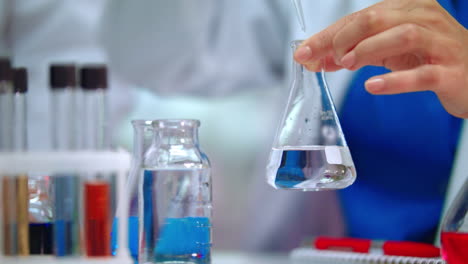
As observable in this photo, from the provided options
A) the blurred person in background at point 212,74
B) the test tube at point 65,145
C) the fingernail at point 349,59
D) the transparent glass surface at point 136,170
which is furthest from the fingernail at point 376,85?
the blurred person in background at point 212,74

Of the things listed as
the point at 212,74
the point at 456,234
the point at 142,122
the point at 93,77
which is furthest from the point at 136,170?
the point at 212,74

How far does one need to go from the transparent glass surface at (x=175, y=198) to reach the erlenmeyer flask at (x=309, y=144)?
111 mm

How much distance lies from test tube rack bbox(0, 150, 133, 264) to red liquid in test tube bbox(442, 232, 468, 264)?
0.43m

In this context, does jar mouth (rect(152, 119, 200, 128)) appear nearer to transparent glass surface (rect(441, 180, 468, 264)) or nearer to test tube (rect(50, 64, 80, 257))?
test tube (rect(50, 64, 80, 257))

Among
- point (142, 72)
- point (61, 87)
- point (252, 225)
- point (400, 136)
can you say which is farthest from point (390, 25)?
point (142, 72)

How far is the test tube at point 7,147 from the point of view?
0.78 m

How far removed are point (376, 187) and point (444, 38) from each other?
2.33ft

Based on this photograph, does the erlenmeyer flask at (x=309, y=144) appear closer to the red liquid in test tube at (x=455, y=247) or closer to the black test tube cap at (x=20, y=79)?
the red liquid in test tube at (x=455, y=247)

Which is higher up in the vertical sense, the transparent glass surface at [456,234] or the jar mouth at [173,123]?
the jar mouth at [173,123]

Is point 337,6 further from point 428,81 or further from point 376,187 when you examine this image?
point 428,81

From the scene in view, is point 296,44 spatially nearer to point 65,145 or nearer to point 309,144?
point 309,144

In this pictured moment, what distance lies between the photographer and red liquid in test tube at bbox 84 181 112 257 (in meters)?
0.82

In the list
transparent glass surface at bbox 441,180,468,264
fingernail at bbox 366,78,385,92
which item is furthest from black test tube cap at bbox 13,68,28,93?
transparent glass surface at bbox 441,180,468,264

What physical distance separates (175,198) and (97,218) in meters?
0.11
